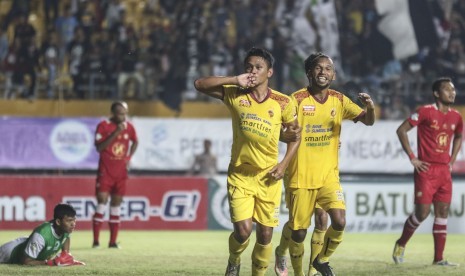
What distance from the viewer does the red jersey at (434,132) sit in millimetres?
12562

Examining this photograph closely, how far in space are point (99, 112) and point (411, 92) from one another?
21.4ft

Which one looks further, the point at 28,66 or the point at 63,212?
the point at 28,66

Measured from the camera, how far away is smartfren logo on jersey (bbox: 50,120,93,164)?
20156mm

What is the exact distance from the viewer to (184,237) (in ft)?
59.2

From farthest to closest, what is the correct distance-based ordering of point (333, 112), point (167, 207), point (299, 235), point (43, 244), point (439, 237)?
point (167, 207) → point (439, 237) → point (43, 244) → point (333, 112) → point (299, 235)

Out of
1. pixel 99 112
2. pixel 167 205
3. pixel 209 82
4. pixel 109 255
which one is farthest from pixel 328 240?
pixel 99 112

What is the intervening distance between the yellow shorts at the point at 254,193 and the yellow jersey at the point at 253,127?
2.9 inches

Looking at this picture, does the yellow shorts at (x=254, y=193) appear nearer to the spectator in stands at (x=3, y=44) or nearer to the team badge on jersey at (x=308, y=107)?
the team badge on jersey at (x=308, y=107)

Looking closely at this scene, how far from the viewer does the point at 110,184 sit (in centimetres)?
1548

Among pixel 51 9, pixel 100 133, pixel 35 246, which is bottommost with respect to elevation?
pixel 35 246

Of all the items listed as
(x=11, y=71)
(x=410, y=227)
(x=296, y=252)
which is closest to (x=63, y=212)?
(x=296, y=252)

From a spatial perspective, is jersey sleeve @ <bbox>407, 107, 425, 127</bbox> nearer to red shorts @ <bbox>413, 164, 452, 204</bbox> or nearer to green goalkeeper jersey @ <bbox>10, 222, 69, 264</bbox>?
red shorts @ <bbox>413, 164, 452, 204</bbox>

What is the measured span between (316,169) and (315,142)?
26 cm

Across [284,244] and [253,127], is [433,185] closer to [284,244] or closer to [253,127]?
[284,244]
